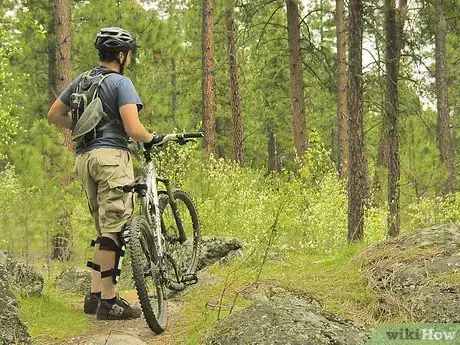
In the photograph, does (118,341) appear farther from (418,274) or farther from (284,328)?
(418,274)

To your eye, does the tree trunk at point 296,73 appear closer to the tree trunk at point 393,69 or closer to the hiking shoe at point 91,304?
the tree trunk at point 393,69

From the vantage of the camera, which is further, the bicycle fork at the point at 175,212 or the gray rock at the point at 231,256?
the gray rock at the point at 231,256

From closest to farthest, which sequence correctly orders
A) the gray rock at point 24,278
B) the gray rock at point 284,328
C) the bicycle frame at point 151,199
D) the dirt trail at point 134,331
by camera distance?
the gray rock at point 284,328
the dirt trail at point 134,331
the bicycle frame at point 151,199
the gray rock at point 24,278

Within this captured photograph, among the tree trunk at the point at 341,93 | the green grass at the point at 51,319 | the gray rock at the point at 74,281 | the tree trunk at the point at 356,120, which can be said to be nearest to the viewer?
the green grass at the point at 51,319

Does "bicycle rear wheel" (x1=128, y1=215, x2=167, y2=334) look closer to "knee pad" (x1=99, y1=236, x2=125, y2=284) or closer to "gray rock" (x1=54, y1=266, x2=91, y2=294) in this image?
"knee pad" (x1=99, y1=236, x2=125, y2=284)

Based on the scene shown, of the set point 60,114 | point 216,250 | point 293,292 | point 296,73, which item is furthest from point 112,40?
point 296,73

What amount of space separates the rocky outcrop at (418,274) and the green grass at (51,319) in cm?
236

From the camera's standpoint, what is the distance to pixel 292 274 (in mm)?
5930

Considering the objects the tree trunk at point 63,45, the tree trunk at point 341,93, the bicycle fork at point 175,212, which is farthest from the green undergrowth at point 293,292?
the tree trunk at point 341,93

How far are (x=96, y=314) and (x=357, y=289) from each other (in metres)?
2.19

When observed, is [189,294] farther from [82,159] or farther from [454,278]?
[454,278]

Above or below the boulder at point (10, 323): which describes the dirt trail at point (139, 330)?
below

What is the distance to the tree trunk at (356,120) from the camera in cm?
764

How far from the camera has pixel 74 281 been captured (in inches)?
282
